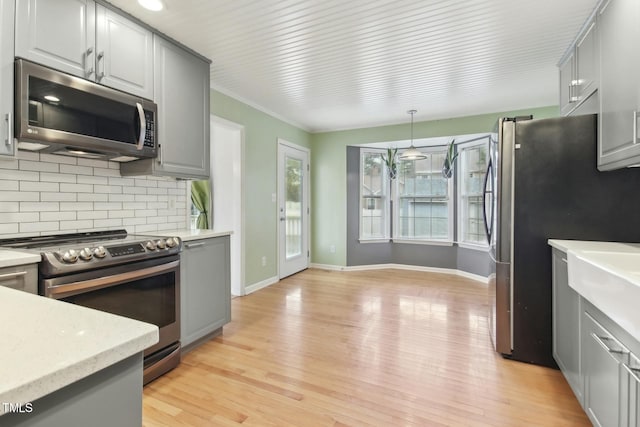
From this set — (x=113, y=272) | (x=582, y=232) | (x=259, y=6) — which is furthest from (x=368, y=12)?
(x=113, y=272)

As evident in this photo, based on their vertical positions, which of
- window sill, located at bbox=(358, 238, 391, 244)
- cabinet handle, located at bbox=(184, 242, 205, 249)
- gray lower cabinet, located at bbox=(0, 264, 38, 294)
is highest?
cabinet handle, located at bbox=(184, 242, 205, 249)

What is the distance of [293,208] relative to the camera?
16.6 feet

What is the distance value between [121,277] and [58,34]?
56.6 inches

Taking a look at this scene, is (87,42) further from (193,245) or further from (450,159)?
(450,159)

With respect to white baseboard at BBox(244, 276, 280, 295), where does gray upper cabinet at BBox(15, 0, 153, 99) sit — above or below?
above

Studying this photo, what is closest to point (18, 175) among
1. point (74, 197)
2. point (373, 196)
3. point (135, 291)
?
point (74, 197)

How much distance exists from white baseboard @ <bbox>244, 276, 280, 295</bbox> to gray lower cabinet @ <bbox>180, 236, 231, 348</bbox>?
1192mm

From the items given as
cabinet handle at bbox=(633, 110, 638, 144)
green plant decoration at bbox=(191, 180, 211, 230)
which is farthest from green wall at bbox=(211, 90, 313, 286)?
cabinet handle at bbox=(633, 110, 638, 144)

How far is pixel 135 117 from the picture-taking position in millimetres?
2168

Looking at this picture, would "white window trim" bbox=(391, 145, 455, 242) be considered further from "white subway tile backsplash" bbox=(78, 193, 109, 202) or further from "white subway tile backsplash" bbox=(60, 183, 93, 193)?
"white subway tile backsplash" bbox=(60, 183, 93, 193)

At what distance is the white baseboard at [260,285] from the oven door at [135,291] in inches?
68.3

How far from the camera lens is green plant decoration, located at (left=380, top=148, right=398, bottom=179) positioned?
5352 millimetres

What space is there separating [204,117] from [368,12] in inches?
62.2

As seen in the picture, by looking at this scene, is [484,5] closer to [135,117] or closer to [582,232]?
[582,232]
